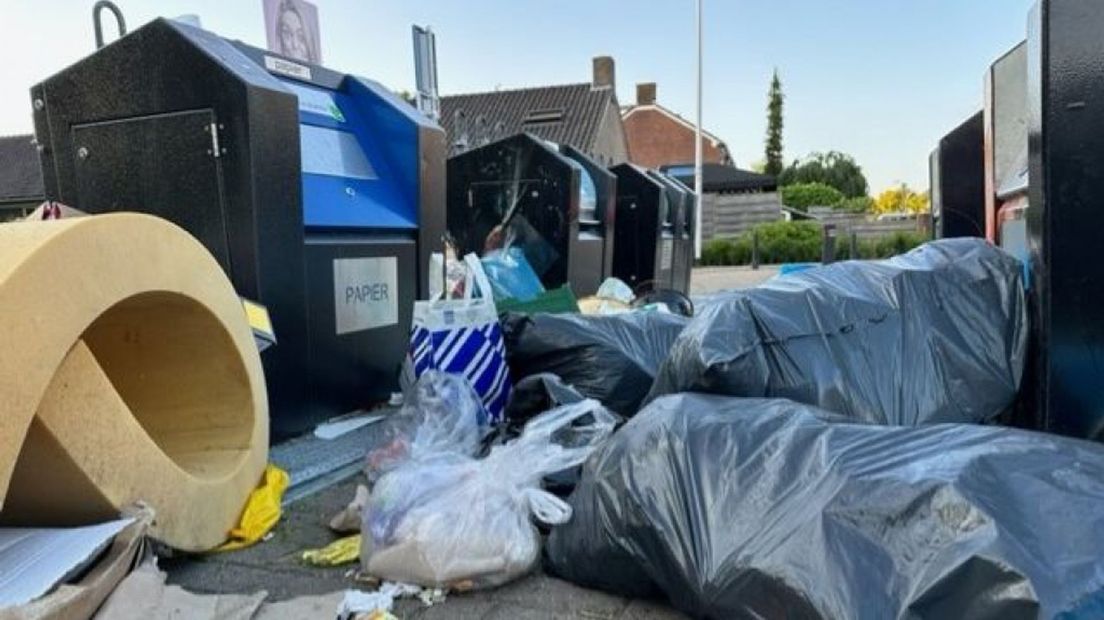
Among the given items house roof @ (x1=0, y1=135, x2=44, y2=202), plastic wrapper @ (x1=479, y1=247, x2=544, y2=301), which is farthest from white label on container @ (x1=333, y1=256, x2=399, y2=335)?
house roof @ (x1=0, y1=135, x2=44, y2=202)

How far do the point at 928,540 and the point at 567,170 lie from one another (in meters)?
4.58

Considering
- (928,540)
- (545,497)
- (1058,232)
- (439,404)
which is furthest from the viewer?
(439,404)

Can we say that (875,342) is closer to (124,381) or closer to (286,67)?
(124,381)

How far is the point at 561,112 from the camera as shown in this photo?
28.5 meters

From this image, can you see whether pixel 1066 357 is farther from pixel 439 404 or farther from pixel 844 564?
pixel 439 404

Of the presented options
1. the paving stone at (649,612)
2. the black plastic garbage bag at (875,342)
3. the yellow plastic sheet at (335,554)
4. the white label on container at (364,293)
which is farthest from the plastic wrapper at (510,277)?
the paving stone at (649,612)

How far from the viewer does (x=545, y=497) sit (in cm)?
200

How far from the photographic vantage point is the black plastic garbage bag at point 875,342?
2.20 m

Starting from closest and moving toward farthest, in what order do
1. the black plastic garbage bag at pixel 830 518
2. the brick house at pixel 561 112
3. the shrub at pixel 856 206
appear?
the black plastic garbage bag at pixel 830 518, the brick house at pixel 561 112, the shrub at pixel 856 206

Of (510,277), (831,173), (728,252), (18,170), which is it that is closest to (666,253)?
(510,277)

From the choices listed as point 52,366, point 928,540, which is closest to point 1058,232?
point 928,540

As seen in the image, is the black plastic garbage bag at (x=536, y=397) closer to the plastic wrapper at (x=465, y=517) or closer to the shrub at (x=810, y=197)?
the plastic wrapper at (x=465, y=517)

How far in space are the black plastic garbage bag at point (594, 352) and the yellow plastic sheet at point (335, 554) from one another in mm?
1229

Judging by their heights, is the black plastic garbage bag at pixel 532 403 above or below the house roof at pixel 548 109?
below
